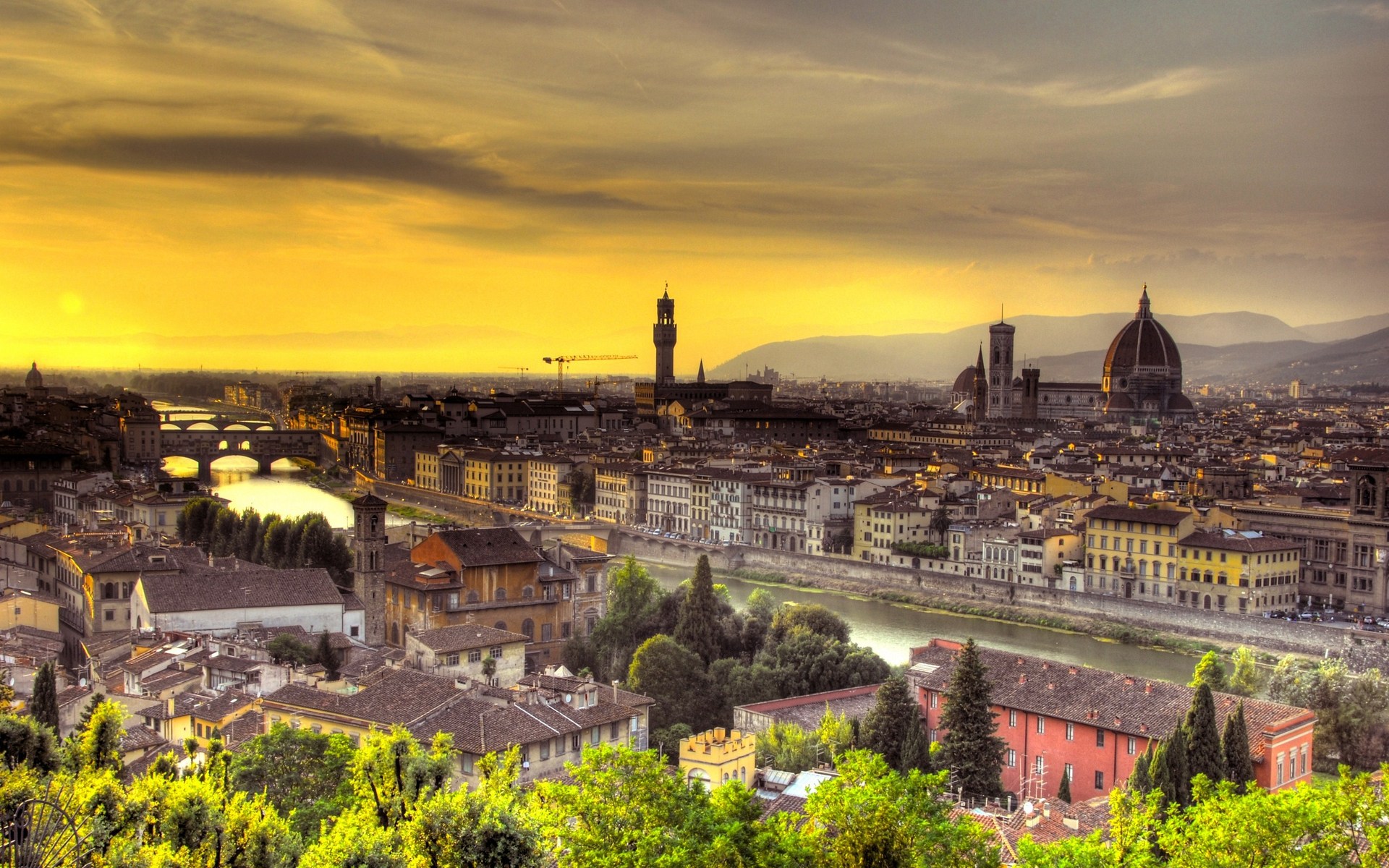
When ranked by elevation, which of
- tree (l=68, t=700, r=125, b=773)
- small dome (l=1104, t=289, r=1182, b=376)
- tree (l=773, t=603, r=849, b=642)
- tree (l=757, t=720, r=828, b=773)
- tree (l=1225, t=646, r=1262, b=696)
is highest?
small dome (l=1104, t=289, r=1182, b=376)

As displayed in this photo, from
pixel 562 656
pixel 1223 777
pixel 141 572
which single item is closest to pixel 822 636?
pixel 562 656

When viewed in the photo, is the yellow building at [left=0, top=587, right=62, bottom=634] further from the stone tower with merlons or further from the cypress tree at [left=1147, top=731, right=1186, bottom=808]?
the cypress tree at [left=1147, top=731, right=1186, bottom=808]

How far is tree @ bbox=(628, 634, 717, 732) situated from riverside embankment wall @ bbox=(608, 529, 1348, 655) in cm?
839

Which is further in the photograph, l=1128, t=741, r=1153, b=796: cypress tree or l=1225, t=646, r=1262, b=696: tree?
l=1225, t=646, r=1262, b=696: tree

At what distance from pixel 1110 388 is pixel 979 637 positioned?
150 ft

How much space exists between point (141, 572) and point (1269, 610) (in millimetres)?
13832

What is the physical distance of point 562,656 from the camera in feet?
48.1

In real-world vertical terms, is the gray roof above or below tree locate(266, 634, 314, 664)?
above

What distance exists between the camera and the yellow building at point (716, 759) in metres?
9.01

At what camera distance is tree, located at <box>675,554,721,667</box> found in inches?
554

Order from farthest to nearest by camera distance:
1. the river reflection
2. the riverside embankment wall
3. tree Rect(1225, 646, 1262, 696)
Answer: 1. the riverside embankment wall
2. the river reflection
3. tree Rect(1225, 646, 1262, 696)

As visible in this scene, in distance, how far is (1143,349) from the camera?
200 ft

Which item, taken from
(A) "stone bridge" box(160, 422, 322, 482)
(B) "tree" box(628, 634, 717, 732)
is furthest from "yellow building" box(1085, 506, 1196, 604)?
(A) "stone bridge" box(160, 422, 322, 482)

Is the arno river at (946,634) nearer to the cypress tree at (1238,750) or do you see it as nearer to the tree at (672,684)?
the tree at (672,684)
